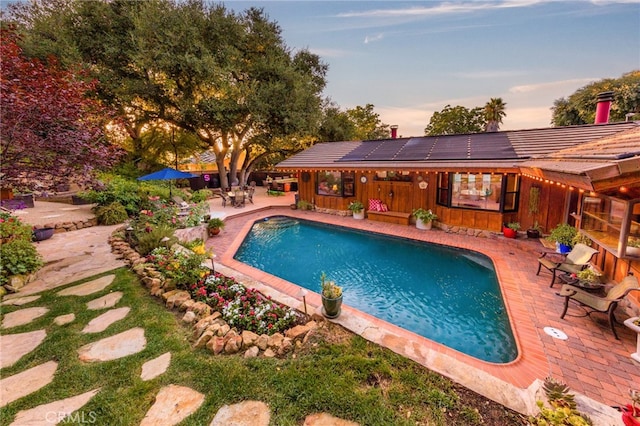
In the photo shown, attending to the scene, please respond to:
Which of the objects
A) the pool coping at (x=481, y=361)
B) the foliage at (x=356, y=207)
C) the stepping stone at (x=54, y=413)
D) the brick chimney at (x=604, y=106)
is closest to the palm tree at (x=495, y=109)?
the brick chimney at (x=604, y=106)

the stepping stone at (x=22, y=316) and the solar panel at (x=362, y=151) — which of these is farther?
the solar panel at (x=362, y=151)

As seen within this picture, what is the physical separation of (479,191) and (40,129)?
1248 centimetres

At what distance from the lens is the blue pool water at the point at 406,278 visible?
4.55m

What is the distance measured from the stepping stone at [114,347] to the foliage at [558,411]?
4.32 m

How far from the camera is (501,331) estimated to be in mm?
4465

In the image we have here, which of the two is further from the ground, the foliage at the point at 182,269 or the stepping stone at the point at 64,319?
the foliage at the point at 182,269

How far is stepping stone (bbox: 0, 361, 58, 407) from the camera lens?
2.55 meters

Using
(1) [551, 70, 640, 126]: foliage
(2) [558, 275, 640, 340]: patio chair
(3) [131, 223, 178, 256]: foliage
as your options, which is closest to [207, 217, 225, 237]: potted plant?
(3) [131, 223, 178, 256]: foliage

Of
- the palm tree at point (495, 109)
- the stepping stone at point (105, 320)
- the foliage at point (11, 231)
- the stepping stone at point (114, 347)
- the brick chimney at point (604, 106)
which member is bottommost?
the stepping stone at point (114, 347)

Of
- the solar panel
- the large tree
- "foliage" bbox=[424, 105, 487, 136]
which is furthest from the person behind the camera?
"foliage" bbox=[424, 105, 487, 136]

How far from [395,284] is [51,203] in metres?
17.1

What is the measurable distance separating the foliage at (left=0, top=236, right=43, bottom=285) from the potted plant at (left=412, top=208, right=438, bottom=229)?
11079 millimetres

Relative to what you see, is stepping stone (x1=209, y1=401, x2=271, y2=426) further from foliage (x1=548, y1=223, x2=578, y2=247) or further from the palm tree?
the palm tree

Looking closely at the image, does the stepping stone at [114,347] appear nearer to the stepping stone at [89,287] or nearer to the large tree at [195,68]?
the stepping stone at [89,287]
